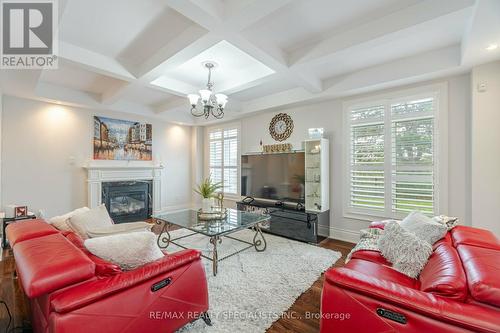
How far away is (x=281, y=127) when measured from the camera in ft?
16.5

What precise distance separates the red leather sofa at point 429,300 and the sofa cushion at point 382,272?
8 cm

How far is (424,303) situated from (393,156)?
9.73 ft

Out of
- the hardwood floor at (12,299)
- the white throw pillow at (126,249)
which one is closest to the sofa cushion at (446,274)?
the white throw pillow at (126,249)

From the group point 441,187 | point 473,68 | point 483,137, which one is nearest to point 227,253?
point 441,187

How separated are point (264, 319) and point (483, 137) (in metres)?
3.26

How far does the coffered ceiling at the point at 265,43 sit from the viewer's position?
6.91 feet

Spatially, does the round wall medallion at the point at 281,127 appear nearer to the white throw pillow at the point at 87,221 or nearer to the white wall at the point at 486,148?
the white wall at the point at 486,148

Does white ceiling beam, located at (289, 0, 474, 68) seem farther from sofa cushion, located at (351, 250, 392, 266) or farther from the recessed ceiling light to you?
sofa cushion, located at (351, 250, 392, 266)

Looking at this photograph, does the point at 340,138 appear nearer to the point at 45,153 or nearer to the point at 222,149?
the point at 222,149

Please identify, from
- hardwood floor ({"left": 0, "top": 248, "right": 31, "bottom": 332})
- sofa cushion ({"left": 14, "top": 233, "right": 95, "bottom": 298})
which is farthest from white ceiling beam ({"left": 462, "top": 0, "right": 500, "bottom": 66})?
hardwood floor ({"left": 0, "top": 248, "right": 31, "bottom": 332})

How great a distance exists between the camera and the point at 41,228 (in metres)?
1.90

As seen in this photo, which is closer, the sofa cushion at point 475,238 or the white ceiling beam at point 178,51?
the sofa cushion at point 475,238

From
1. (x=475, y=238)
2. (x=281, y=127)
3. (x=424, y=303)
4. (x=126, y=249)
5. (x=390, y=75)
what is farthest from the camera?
(x=281, y=127)

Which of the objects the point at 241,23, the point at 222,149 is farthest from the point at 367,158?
the point at 222,149
